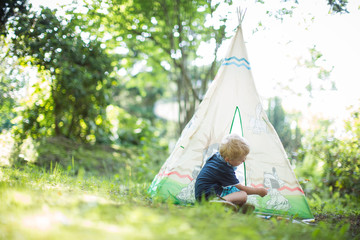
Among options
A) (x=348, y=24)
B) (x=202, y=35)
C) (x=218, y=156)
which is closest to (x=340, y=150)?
(x=348, y=24)

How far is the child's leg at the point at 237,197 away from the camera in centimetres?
295

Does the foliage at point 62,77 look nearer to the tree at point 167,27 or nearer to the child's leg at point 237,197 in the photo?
the tree at point 167,27

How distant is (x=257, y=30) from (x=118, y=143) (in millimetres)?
4512

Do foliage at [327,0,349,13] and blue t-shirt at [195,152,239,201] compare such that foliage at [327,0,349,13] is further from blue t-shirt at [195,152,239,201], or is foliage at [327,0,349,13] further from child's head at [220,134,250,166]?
blue t-shirt at [195,152,239,201]

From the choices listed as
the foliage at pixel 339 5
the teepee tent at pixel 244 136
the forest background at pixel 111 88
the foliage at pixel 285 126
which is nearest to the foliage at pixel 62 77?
the forest background at pixel 111 88

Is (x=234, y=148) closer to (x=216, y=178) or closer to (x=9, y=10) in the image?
(x=216, y=178)

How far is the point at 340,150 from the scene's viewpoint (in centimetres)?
453

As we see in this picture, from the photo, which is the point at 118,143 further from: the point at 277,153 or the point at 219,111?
the point at 277,153

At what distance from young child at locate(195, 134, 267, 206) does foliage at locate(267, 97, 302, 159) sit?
119 inches

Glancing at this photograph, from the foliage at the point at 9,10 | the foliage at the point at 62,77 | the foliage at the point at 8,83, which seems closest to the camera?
the foliage at the point at 9,10

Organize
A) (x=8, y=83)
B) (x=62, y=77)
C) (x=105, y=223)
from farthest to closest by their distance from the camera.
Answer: (x=62, y=77), (x=8, y=83), (x=105, y=223)

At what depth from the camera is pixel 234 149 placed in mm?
2965

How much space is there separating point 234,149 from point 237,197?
1.57 ft

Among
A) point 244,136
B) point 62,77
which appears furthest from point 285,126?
point 62,77
